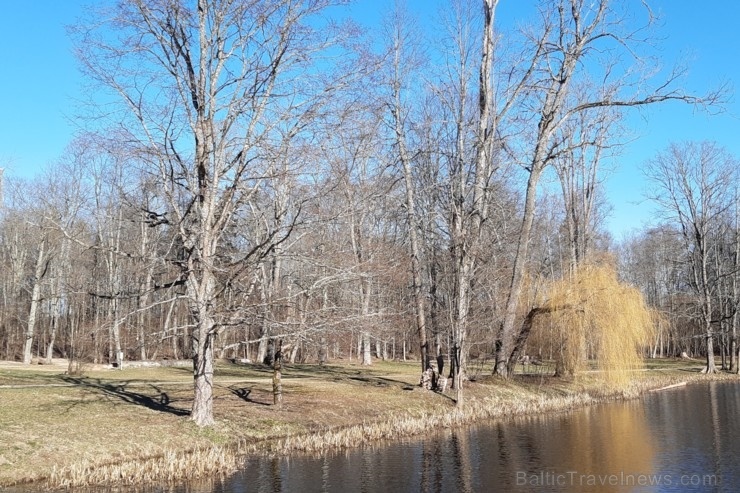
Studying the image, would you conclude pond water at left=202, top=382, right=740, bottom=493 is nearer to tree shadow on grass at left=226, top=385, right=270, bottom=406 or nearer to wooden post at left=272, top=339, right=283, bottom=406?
wooden post at left=272, top=339, right=283, bottom=406

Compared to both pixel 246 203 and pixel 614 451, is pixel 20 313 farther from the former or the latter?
pixel 614 451

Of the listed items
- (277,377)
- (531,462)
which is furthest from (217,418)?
(531,462)

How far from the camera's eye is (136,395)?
691 inches

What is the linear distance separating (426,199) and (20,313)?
33.2 metres

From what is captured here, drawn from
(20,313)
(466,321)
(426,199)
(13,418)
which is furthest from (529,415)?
(20,313)

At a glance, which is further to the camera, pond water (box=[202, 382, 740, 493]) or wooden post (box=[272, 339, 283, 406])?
wooden post (box=[272, 339, 283, 406])

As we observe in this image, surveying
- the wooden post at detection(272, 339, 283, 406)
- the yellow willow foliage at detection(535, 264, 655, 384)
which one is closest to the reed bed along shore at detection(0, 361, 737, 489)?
the wooden post at detection(272, 339, 283, 406)

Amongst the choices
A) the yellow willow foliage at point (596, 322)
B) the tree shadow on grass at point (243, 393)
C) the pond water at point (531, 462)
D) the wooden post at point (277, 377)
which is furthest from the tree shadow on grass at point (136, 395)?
the yellow willow foliage at point (596, 322)

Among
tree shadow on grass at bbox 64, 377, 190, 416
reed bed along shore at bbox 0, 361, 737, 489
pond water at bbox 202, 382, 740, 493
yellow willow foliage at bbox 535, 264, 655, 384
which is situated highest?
yellow willow foliage at bbox 535, 264, 655, 384

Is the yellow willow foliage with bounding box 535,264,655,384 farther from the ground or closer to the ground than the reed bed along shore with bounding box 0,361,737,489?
farther from the ground

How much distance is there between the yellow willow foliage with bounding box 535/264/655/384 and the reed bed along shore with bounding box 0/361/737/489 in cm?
131

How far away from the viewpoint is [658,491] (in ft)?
34.6

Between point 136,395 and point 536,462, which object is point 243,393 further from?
point 536,462

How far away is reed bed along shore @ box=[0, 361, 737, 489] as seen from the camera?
1164 centimetres
